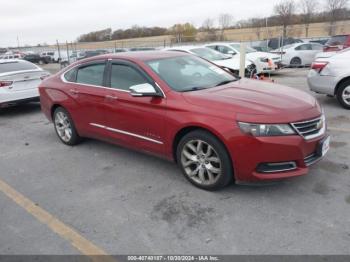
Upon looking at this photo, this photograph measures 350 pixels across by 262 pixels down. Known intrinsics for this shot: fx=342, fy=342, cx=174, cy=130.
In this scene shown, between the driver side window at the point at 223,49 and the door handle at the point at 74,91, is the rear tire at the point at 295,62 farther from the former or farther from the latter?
the door handle at the point at 74,91

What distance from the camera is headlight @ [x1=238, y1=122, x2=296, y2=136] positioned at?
3500 mm

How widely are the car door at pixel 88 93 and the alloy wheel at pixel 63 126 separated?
37 cm

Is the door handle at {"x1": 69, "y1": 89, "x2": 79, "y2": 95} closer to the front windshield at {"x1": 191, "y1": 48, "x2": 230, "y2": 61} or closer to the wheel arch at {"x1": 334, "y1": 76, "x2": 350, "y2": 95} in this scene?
the wheel arch at {"x1": 334, "y1": 76, "x2": 350, "y2": 95}

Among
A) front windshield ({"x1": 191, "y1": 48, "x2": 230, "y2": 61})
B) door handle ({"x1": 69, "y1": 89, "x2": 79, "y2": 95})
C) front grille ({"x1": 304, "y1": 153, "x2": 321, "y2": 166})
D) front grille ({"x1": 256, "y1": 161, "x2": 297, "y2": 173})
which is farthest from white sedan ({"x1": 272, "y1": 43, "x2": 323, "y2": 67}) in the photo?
front grille ({"x1": 256, "y1": 161, "x2": 297, "y2": 173})

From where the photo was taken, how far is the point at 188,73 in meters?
4.70

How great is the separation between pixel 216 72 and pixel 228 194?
1.95m

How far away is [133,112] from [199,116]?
3.56 ft

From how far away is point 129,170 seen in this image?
4836 mm

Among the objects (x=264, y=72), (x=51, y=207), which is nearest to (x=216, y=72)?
(x=51, y=207)

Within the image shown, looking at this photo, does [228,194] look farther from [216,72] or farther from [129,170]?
[216,72]

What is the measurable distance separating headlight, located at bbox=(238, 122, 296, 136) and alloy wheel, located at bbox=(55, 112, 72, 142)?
3505 millimetres

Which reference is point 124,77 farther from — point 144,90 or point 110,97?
point 144,90

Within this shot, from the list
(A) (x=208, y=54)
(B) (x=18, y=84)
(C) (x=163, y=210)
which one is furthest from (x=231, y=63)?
(C) (x=163, y=210)

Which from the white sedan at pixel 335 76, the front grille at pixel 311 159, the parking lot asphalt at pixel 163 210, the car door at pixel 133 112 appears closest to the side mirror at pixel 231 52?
the white sedan at pixel 335 76
